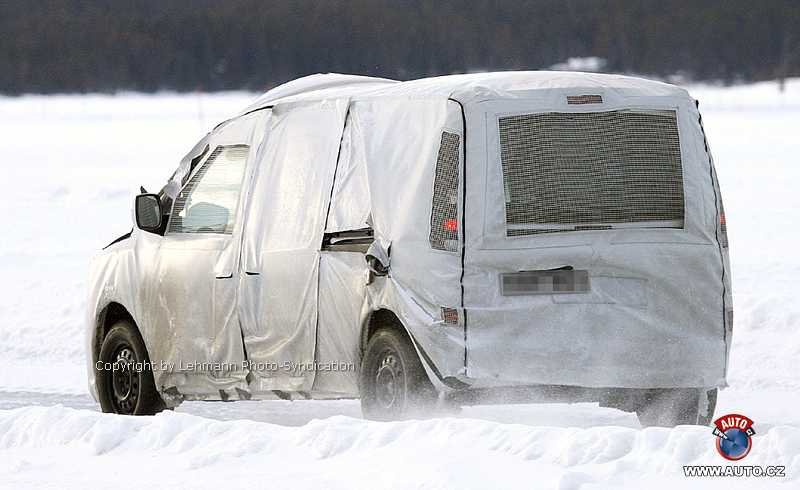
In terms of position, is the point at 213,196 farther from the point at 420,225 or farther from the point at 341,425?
the point at 341,425

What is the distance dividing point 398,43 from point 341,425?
29898 millimetres

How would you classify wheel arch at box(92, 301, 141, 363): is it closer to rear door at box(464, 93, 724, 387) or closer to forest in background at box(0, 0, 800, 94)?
rear door at box(464, 93, 724, 387)

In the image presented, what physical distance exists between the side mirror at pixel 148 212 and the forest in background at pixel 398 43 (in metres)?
22.8

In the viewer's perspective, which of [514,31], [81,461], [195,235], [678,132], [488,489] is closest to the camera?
[488,489]

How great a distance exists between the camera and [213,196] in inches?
350

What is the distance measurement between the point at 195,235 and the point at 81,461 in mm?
2240

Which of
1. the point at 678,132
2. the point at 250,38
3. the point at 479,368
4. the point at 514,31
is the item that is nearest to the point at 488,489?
the point at 479,368

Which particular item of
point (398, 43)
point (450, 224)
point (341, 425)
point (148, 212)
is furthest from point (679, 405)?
point (398, 43)

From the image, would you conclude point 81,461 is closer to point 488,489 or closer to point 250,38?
point 488,489

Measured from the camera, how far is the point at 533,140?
23.7 feet

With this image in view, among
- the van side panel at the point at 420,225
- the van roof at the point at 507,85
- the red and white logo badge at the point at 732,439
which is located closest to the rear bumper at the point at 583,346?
the van side panel at the point at 420,225

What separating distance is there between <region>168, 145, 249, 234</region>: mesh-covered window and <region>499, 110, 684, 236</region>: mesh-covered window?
6.60ft

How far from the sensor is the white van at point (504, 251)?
23.6ft

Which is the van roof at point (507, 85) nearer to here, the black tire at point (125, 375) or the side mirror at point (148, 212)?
the side mirror at point (148, 212)
